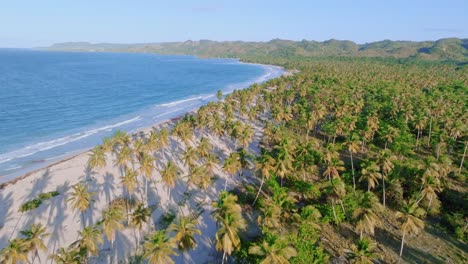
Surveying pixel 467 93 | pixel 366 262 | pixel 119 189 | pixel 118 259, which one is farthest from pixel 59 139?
pixel 467 93

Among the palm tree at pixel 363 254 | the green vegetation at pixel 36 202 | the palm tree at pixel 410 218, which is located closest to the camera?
the palm tree at pixel 363 254

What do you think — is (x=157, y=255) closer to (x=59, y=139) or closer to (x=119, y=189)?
(x=119, y=189)

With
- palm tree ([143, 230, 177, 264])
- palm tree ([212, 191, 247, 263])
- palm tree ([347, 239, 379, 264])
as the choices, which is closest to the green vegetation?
palm tree ([143, 230, 177, 264])

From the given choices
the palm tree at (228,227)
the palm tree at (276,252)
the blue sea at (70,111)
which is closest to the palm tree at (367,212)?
the palm tree at (276,252)

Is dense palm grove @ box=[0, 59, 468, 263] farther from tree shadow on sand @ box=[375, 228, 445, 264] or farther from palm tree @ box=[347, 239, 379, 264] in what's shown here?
tree shadow on sand @ box=[375, 228, 445, 264]

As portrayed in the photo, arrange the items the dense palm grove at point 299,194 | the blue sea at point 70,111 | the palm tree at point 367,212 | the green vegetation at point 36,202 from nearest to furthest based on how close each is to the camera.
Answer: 1. the dense palm grove at point 299,194
2. the palm tree at point 367,212
3. the green vegetation at point 36,202
4. the blue sea at point 70,111

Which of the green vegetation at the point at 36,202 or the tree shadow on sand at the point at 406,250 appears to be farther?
the green vegetation at the point at 36,202

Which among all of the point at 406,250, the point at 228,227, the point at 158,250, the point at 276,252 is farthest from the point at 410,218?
the point at 158,250

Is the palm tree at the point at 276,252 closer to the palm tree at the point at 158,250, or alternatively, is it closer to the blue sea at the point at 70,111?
the palm tree at the point at 158,250

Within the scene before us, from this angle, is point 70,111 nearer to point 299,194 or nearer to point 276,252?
point 299,194
